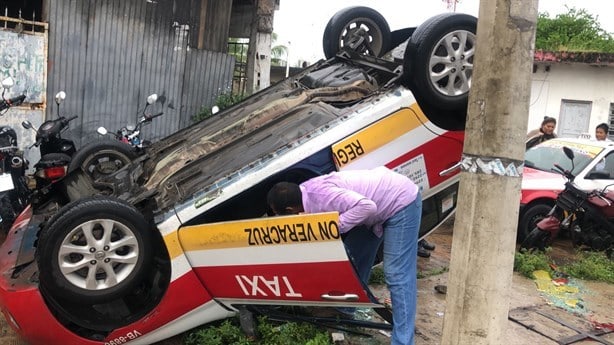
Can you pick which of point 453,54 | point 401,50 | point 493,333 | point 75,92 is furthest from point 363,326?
point 75,92

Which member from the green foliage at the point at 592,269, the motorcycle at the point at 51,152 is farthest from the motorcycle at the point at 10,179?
the green foliage at the point at 592,269

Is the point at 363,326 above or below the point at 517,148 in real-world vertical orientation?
below

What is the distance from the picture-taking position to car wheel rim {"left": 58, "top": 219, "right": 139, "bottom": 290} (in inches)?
126

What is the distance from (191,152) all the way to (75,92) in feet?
16.2

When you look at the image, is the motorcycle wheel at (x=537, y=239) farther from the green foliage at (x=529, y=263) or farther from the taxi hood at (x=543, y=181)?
the taxi hood at (x=543, y=181)

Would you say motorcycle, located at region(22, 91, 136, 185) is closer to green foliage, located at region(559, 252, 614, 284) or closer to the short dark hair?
the short dark hair

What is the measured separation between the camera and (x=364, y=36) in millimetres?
5453

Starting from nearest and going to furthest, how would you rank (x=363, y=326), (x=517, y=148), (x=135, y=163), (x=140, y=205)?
(x=517, y=148) → (x=140, y=205) → (x=363, y=326) → (x=135, y=163)

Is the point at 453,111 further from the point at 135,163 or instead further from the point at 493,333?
the point at 135,163

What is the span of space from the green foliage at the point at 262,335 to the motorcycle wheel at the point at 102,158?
1841 mm

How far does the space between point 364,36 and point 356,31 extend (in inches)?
3.7

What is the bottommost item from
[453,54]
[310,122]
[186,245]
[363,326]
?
[363,326]

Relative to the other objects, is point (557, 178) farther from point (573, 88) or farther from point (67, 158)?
point (573, 88)

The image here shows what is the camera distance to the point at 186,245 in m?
3.33
